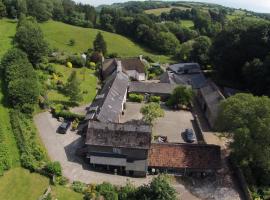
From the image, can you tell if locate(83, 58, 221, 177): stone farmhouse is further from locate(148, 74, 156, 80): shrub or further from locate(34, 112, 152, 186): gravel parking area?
locate(148, 74, 156, 80): shrub

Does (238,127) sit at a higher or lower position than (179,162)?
higher

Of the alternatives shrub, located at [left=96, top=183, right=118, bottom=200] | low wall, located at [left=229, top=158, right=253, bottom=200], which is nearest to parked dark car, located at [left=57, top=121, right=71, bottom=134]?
shrub, located at [left=96, top=183, right=118, bottom=200]

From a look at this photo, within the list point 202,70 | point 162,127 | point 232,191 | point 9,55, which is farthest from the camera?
point 202,70

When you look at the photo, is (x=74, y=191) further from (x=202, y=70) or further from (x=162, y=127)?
(x=202, y=70)

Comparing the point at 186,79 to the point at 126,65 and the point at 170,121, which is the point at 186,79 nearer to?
the point at 126,65

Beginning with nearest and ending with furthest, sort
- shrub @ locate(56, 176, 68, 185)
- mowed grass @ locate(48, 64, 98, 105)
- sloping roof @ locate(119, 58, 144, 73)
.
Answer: shrub @ locate(56, 176, 68, 185), mowed grass @ locate(48, 64, 98, 105), sloping roof @ locate(119, 58, 144, 73)

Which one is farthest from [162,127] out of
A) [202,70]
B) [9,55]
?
[202,70]

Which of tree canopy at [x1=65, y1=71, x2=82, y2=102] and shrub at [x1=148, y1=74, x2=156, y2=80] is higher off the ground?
tree canopy at [x1=65, y1=71, x2=82, y2=102]
